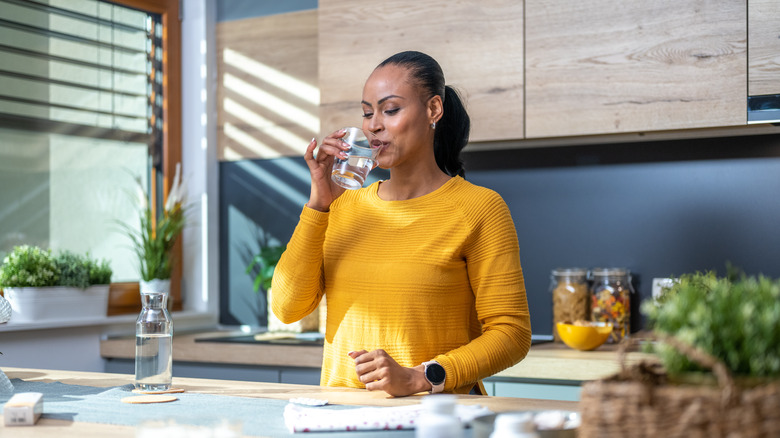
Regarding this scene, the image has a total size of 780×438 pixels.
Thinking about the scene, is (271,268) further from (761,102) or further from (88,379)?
(761,102)

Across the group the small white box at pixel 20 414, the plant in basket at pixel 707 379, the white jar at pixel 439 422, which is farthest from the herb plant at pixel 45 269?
the plant in basket at pixel 707 379

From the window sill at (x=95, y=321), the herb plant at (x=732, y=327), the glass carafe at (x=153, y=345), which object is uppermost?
the herb plant at (x=732, y=327)

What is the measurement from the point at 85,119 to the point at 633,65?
2092 mm

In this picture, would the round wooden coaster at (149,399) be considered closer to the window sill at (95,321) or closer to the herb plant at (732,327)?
the herb plant at (732,327)

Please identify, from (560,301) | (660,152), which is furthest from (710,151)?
(560,301)

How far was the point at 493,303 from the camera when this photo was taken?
1.69 m

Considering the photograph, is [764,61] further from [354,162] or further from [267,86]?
[267,86]

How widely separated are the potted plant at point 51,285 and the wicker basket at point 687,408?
246cm

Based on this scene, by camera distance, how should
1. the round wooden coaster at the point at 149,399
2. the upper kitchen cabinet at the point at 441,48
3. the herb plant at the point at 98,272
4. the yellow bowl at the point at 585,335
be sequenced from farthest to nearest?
the herb plant at the point at 98,272
the upper kitchen cabinet at the point at 441,48
the yellow bowl at the point at 585,335
the round wooden coaster at the point at 149,399

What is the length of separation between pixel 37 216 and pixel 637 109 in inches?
85.8

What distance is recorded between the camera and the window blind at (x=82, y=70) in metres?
3.06

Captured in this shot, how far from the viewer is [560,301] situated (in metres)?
2.97

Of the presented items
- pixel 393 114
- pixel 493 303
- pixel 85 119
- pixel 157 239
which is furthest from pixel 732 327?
pixel 85 119

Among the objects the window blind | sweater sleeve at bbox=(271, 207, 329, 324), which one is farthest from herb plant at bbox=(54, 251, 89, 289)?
sweater sleeve at bbox=(271, 207, 329, 324)
